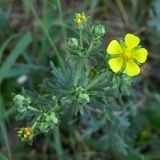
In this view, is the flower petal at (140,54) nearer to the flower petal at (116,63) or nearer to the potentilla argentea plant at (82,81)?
the potentilla argentea plant at (82,81)

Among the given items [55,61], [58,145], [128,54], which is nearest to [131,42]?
[128,54]

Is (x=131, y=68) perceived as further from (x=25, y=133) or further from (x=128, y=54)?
(x=25, y=133)

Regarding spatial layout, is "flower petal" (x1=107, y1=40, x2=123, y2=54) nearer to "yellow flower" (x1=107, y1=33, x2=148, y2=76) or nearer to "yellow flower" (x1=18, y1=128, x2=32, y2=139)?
"yellow flower" (x1=107, y1=33, x2=148, y2=76)

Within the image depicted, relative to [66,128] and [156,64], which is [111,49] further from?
[156,64]

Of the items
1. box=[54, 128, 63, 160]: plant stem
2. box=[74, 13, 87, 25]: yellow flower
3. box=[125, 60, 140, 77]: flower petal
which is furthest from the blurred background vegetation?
box=[125, 60, 140, 77]: flower petal

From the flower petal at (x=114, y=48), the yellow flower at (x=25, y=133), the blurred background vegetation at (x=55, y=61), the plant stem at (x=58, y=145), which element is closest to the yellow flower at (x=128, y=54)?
the flower petal at (x=114, y=48)

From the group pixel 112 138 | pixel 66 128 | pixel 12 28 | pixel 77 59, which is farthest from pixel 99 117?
pixel 12 28
